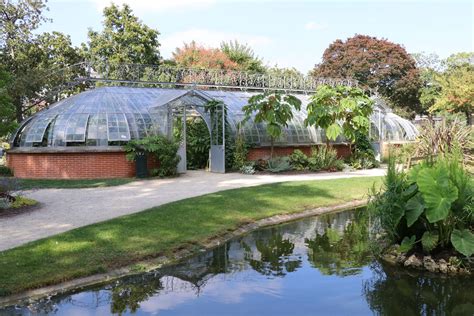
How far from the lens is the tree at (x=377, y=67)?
42.0m

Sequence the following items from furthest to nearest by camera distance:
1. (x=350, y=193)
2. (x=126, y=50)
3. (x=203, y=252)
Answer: (x=126, y=50)
(x=350, y=193)
(x=203, y=252)

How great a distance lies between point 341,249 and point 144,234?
3.50 metres

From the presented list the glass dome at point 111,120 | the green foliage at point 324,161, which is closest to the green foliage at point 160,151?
the glass dome at point 111,120

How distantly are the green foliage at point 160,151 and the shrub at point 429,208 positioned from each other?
11.0m

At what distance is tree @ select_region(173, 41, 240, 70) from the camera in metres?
40.2

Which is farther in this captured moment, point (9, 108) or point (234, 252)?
point (9, 108)

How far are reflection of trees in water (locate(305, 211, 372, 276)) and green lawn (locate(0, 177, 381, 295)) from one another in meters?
1.80

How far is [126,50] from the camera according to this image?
35.6m

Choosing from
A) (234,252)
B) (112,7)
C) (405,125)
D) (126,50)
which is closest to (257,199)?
(234,252)

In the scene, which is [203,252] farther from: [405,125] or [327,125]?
[405,125]

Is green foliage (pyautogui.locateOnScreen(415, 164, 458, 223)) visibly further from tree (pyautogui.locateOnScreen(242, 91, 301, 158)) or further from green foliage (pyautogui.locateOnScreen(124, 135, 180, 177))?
tree (pyautogui.locateOnScreen(242, 91, 301, 158))

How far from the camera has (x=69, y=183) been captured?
1608cm

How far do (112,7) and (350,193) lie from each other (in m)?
29.2

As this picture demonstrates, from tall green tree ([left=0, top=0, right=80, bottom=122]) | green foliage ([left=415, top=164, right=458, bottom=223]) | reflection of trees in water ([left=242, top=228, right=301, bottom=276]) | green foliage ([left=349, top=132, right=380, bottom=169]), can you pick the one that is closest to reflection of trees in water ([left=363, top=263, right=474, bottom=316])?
green foliage ([left=415, top=164, right=458, bottom=223])
